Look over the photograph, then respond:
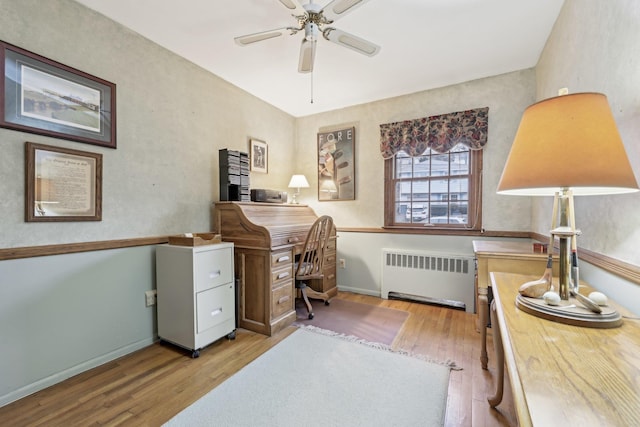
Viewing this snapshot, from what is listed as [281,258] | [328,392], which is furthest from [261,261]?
[328,392]

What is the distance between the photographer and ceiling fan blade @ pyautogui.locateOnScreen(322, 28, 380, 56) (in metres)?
1.72

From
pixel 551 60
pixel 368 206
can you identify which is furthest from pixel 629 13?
pixel 368 206

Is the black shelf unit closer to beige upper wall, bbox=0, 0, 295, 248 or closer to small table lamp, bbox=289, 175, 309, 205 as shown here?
beige upper wall, bbox=0, 0, 295, 248

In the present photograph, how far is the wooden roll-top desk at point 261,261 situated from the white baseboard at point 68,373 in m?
0.79

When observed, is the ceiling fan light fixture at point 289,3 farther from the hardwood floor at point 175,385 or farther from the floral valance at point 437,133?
the hardwood floor at point 175,385

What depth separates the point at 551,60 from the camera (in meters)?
2.05

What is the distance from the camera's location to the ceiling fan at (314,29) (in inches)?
61.2

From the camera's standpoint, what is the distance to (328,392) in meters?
1.58

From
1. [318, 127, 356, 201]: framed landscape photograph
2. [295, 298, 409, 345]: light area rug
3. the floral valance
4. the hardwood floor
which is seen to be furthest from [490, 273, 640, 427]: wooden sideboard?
[318, 127, 356, 201]: framed landscape photograph

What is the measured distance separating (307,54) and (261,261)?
1.64 m

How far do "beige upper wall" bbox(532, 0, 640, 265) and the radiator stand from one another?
1.38m

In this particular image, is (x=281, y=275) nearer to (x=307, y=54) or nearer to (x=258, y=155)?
(x=258, y=155)

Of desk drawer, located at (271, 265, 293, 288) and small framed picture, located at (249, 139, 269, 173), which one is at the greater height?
small framed picture, located at (249, 139, 269, 173)

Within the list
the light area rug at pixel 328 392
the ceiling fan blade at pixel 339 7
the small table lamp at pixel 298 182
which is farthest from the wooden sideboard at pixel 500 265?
the small table lamp at pixel 298 182
